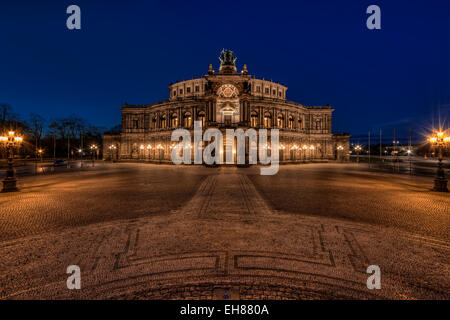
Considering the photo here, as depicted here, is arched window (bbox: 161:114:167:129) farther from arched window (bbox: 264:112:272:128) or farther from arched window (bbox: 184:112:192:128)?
arched window (bbox: 264:112:272:128)

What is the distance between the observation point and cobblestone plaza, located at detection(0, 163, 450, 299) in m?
3.72

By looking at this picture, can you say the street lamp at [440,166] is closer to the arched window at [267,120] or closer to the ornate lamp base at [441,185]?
the ornate lamp base at [441,185]

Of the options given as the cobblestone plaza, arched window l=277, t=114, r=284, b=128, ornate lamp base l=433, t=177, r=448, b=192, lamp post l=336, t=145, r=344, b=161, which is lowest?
the cobblestone plaza

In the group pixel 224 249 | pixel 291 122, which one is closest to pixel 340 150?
pixel 291 122

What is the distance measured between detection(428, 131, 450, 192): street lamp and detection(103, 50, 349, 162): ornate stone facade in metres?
22.9

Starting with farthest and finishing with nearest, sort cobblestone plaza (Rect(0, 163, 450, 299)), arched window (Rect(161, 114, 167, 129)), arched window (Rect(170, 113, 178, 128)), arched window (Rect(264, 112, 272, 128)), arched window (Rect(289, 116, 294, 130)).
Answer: arched window (Rect(161, 114, 167, 129))
arched window (Rect(289, 116, 294, 130))
arched window (Rect(170, 113, 178, 128))
arched window (Rect(264, 112, 272, 128))
cobblestone plaza (Rect(0, 163, 450, 299))

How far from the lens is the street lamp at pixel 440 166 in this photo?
12.8 meters

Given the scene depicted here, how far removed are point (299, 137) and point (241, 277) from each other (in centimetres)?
4524

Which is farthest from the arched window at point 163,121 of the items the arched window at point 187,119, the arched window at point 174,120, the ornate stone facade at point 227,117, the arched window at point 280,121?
the arched window at point 280,121

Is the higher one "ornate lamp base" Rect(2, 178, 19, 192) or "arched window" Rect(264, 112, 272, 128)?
"arched window" Rect(264, 112, 272, 128)

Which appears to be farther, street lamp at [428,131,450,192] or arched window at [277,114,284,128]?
arched window at [277,114,284,128]

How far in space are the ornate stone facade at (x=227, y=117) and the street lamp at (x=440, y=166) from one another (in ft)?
75.2

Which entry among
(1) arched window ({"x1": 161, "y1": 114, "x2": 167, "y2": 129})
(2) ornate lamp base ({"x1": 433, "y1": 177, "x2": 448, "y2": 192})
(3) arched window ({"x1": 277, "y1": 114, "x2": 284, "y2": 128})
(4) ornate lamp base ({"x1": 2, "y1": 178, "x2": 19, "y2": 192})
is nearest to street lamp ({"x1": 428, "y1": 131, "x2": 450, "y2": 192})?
(2) ornate lamp base ({"x1": 433, "y1": 177, "x2": 448, "y2": 192})

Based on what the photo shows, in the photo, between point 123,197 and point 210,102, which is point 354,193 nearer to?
point 123,197
